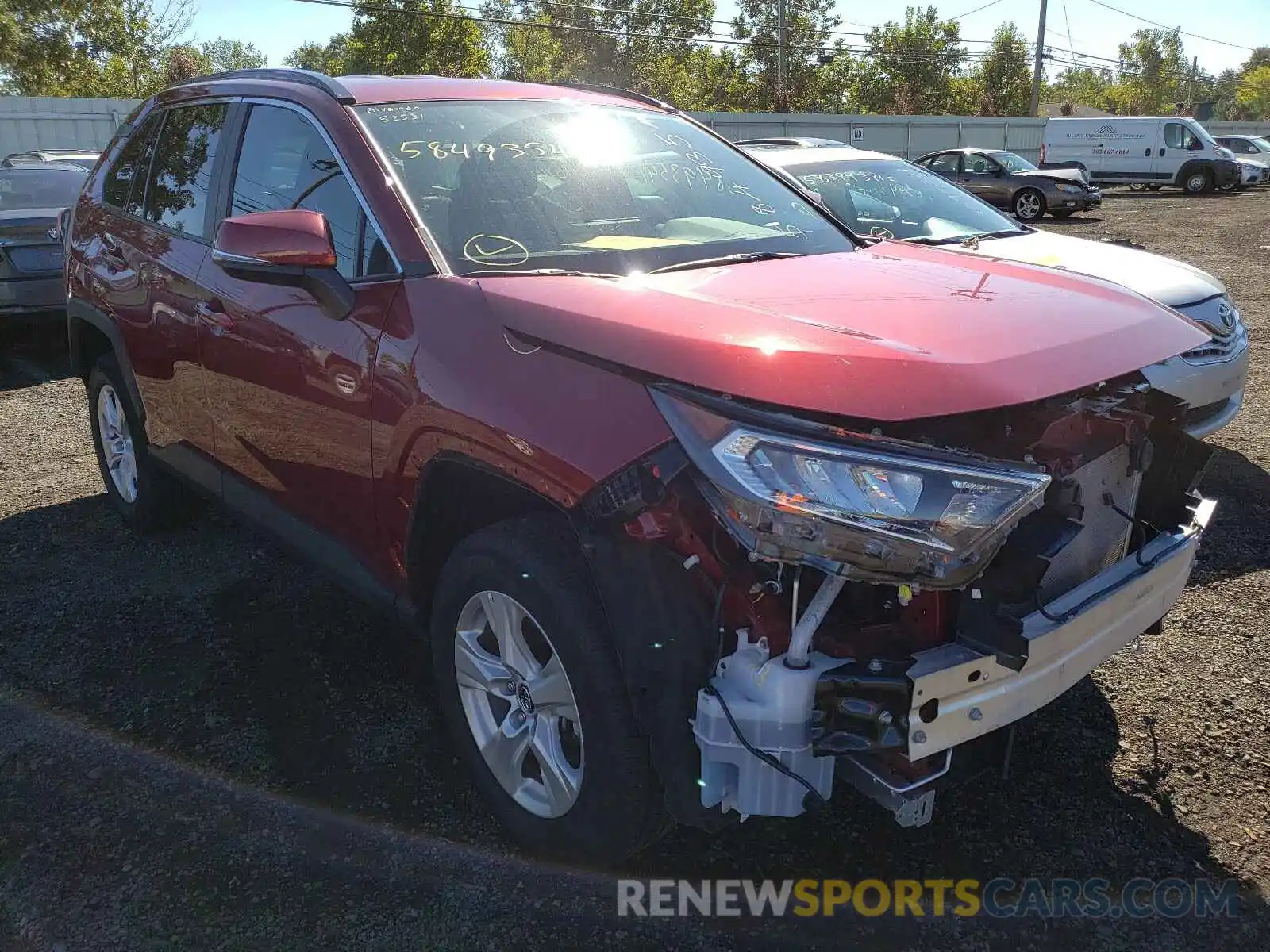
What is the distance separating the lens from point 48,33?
93.9ft

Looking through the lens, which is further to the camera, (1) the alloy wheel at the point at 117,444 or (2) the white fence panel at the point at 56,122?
(2) the white fence panel at the point at 56,122

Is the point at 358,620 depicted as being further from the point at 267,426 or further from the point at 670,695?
the point at 670,695

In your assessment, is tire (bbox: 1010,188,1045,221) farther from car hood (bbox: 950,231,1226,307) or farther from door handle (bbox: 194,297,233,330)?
door handle (bbox: 194,297,233,330)

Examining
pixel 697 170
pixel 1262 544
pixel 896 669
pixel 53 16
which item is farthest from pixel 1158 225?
pixel 53 16

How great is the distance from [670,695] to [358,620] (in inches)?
89.3

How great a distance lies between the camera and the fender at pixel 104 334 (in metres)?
4.34

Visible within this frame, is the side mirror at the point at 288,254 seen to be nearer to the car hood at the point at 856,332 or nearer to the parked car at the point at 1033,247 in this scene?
the car hood at the point at 856,332

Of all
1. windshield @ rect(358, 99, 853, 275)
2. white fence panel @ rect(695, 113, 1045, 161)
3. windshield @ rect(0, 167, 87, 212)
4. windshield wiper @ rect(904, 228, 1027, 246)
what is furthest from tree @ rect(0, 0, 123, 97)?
windshield @ rect(358, 99, 853, 275)

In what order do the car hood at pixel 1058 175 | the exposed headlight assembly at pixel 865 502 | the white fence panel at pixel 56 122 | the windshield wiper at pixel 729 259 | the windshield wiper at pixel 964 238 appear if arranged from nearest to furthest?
Answer: 1. the exposed headlight assembly at pixel 865 502
2. the windshield wiper at pixel 729 259
3. the windshield wiper at pixel 964 238
4. the car hood at pixel 1058 175
5. the white fence panel at pixel 56 122

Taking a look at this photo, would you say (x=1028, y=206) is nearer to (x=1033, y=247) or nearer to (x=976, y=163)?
(x=976, y=163)

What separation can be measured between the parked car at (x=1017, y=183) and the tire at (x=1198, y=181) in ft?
26.4

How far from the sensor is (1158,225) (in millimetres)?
19375

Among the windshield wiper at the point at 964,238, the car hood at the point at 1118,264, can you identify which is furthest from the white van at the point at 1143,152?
the car hood at the point at 1118,264

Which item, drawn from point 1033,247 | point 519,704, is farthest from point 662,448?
point 1033,247
